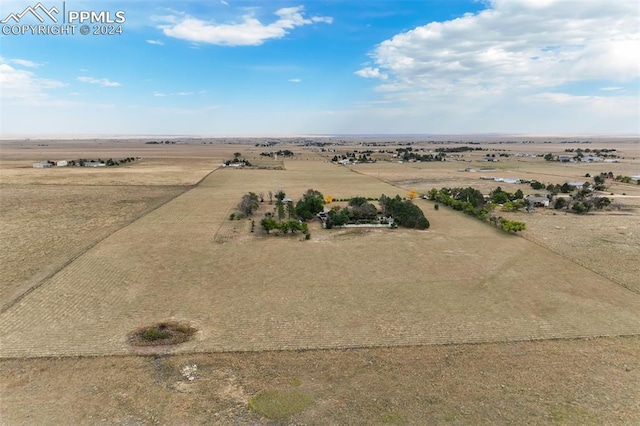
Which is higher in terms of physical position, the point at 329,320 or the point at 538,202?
the point at 538,202

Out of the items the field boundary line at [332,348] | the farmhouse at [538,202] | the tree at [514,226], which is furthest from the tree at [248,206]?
the farmhouse at [538,202]

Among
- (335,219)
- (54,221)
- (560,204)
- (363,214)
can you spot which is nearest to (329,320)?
(335,219)

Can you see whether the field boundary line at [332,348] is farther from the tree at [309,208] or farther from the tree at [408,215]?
the tree at [309,208]

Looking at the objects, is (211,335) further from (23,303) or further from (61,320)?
(23,303)

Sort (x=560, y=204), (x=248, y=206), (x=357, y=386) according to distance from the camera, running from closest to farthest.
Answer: (x=357, y=386) < (x=248, y=206) < (x=560, y=204)

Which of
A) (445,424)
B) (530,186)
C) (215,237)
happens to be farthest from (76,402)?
(530,186)

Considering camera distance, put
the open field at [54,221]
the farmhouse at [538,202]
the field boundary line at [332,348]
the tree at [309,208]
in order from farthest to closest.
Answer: the farmhouse at [538,202] → the tree at [309,208] → the open field at [54,221] → the field boundary line at [332,348]

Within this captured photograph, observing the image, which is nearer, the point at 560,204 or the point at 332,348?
the point at 332,348

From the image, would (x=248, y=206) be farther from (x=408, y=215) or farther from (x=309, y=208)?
(x=408, y=215)
